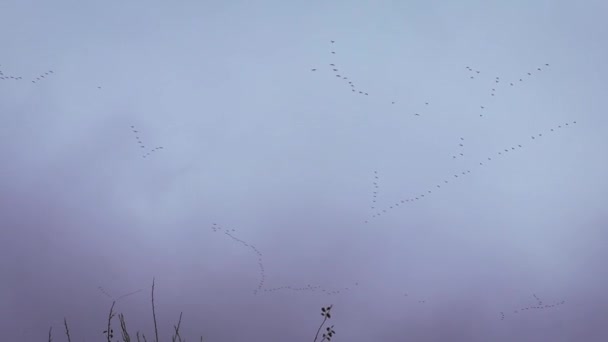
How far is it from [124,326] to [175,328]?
0.46m

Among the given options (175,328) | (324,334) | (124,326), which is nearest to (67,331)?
(124,326)

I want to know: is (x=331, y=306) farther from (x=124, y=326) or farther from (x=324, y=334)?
(x=124, y=326)

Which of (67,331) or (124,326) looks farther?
(124,326)

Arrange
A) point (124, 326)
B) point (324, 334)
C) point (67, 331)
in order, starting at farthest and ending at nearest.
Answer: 1. point (124, 326)
2. point (67, 331)
3. point (324, 334)

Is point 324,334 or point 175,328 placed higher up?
point 324,334

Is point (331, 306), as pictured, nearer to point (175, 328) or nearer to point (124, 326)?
point (175, 328)

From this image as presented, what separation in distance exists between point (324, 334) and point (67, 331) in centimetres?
220

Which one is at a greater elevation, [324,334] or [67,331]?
[324,334]

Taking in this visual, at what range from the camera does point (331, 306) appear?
378 cm

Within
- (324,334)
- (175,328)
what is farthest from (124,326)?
(324,334)

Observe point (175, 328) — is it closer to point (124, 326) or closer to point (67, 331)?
point (124, 326)

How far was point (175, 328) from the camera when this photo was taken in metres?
4.70

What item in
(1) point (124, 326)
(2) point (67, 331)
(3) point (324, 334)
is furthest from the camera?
(1) point (124, 326)

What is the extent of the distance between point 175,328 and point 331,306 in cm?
176
